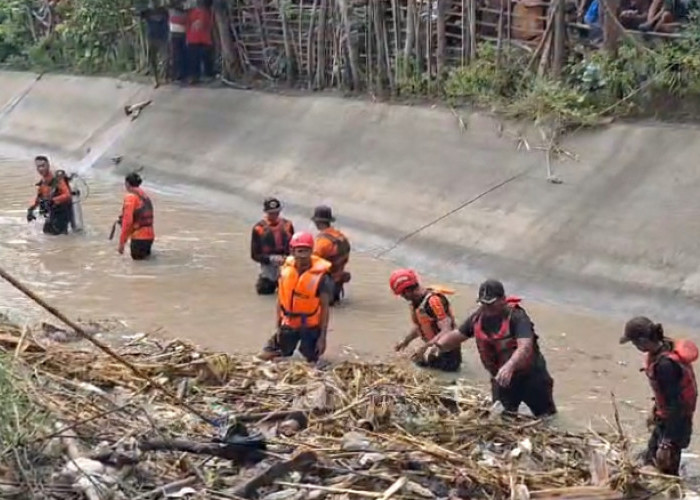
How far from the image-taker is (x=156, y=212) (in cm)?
2000

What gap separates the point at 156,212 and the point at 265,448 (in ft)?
44.0

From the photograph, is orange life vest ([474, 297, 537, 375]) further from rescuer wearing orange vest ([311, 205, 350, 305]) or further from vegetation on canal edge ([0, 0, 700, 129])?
vegetation on canal edge ([0, 0, 700, 129])

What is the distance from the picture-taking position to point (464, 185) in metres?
Answer: 16.6

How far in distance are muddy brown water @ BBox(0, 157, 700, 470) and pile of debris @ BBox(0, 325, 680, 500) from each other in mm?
1705

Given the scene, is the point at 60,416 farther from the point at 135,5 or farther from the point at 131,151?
the point at 135,5

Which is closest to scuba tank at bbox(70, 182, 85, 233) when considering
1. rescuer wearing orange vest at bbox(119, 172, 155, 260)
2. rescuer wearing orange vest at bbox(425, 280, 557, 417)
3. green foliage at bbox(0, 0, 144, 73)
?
rescuer wearing orange vest at bbox(119, 172, 155, 260)

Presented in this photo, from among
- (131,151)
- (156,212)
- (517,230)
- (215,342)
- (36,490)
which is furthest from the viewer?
(131,151)

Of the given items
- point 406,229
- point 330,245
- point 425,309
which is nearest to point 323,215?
point 330,245

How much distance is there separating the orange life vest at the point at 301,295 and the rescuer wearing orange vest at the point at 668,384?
3288 millimetres

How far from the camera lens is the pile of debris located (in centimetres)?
632

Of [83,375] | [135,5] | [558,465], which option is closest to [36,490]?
[83,375]

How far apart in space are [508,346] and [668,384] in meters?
1.55

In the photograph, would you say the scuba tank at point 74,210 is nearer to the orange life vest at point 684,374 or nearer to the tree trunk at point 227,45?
the tree trunk at point 227,45

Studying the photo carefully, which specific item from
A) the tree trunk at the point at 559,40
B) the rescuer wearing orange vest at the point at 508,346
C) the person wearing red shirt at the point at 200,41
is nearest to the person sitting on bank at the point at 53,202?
the tree trunk at the point at 559,40
